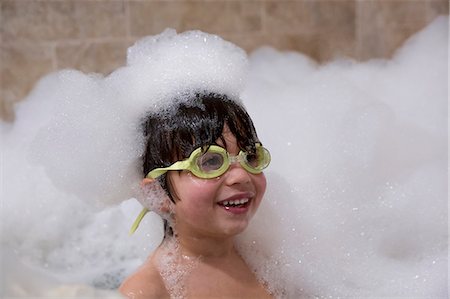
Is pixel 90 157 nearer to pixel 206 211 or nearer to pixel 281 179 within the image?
pixel 206 211

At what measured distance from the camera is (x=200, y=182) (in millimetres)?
1007

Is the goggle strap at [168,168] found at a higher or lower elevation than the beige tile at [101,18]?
higher

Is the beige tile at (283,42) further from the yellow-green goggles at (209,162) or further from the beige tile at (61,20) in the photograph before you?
the yellow-green goggles at (209,162)

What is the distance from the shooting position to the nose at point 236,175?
1.01m

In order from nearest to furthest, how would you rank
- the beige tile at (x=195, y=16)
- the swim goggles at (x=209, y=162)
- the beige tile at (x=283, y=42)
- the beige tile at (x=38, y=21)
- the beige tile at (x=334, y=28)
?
the swim goggles at (x=209, y=162) < the beige tile at (x=38, y=21) < the beige tile at (x=195, y=16) < the beige tile at (x=283, y=42) < the beige tile at (x=334, y=28)

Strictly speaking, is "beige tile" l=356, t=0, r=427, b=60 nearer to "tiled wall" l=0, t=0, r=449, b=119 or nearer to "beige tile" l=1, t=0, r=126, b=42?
"tiled wall" l=0, t=0, r=449, b=119

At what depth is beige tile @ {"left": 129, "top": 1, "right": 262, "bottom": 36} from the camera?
1901mm

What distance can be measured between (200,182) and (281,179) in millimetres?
299

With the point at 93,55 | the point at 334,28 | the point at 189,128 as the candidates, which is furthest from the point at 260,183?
the point at 334,28

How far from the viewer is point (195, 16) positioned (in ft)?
6.43

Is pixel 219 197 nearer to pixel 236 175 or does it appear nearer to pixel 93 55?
pixel 236 175

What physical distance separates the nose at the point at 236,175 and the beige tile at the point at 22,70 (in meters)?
0.98

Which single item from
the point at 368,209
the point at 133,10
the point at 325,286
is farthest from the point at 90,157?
the point at 133,10

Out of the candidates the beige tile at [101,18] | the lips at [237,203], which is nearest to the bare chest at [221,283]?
the lips at [237,203]
